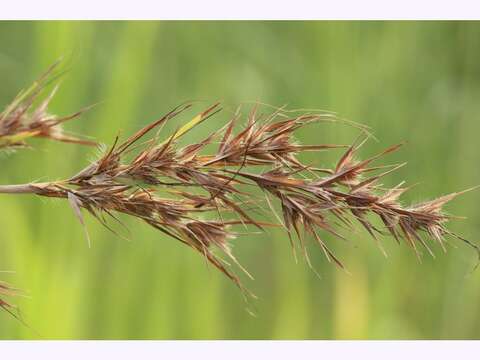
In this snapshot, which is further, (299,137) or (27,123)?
(299,137)

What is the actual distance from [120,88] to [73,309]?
0.56 metres

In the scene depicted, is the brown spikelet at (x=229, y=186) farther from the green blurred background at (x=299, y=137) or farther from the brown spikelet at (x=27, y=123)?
the green blurred background at (x=299, y=137)

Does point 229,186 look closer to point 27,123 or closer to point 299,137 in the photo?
point 27,123

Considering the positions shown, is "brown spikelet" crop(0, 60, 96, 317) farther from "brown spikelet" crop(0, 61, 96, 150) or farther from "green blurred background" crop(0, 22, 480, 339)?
"green blurred background" crop(0, 22, 480, 339)

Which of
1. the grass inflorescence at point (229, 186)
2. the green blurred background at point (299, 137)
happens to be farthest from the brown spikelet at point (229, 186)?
the green blurred background at point (299, 137)

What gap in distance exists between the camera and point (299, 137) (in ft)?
7.54

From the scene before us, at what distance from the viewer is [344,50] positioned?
7.61 feet

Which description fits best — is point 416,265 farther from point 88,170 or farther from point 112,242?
point 88,170

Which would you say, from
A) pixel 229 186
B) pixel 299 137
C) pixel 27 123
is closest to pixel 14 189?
pixel 27 123

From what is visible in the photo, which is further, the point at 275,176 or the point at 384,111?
the point at 384,111

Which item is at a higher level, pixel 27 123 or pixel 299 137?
pixel 299 137

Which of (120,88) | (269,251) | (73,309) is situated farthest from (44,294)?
(269,251)

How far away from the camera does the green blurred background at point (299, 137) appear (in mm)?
2133

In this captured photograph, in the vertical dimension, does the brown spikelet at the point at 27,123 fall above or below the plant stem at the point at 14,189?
above
